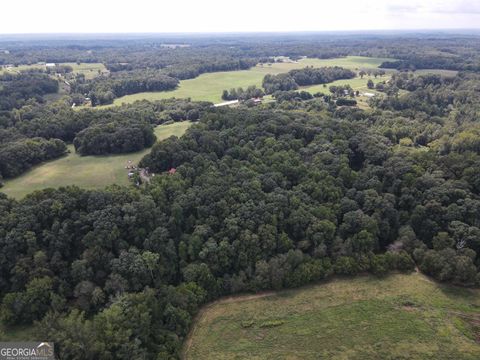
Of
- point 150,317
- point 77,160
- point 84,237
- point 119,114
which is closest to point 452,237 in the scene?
point 150,317

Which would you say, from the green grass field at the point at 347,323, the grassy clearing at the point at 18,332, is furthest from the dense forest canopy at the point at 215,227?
the green grass field at the point at 347,323

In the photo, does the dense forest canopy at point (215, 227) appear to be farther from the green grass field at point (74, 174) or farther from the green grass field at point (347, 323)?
the green grass field at point (74, 174)

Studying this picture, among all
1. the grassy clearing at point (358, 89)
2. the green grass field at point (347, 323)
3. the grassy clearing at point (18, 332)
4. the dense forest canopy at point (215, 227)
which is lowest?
the green grass field at point (347, 323)

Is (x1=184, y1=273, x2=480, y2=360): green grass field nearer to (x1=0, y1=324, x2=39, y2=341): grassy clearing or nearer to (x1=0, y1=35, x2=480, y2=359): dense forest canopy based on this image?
(x1=0, y1=35, x2=480, y2=359): dense forest canopy

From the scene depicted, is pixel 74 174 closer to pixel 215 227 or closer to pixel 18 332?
pixel 215 227

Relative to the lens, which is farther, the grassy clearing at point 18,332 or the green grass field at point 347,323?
the green grass field at point 347,323

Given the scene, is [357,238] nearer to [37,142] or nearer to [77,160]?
[77,160]

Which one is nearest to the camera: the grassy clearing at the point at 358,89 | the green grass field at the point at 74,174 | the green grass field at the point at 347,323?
the green grass field at the point at 347,323
